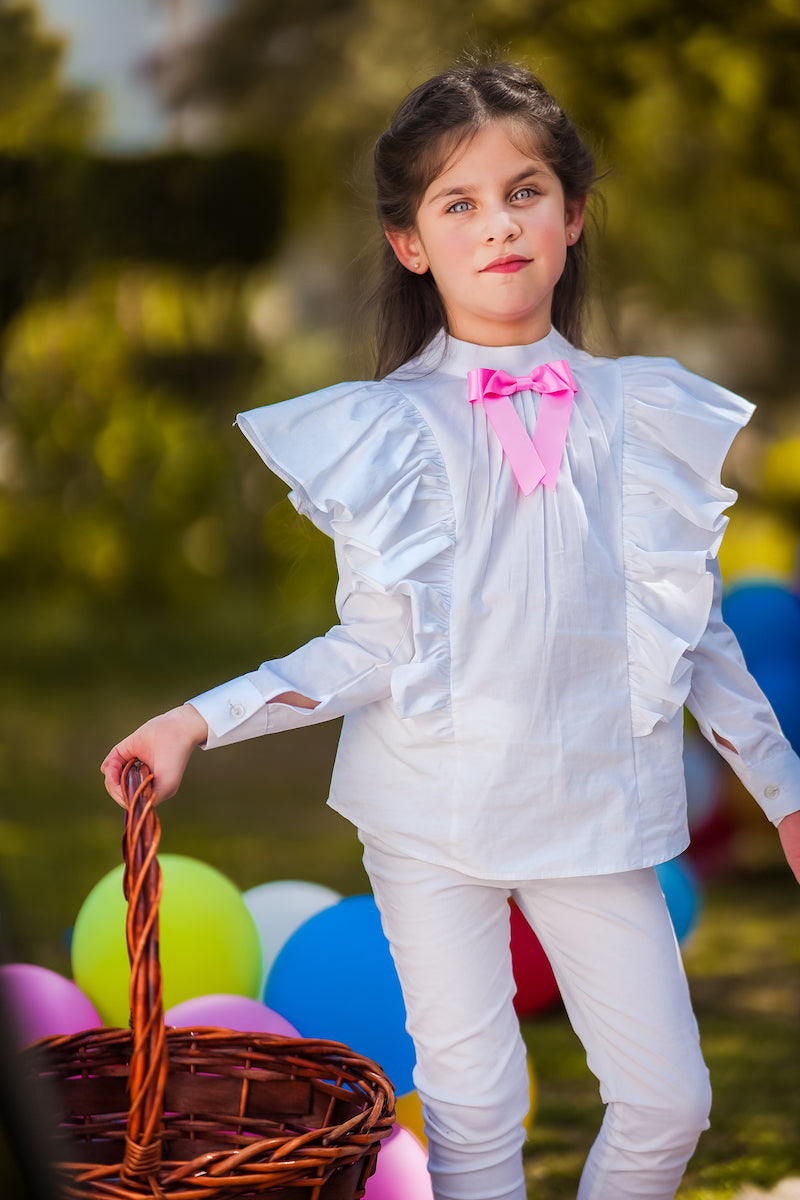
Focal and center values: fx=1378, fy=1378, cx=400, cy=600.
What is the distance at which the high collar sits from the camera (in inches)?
68.4

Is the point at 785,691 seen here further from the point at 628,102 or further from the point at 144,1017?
the point at 144,1017

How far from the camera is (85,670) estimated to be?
7477 millimetres

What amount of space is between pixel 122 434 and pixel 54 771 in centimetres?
304

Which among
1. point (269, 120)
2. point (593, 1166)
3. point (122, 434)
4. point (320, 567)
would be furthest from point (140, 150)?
point (593, 1166)

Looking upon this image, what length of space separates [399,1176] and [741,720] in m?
0.73

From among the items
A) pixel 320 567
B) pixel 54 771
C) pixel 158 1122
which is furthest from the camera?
pixel 320 567

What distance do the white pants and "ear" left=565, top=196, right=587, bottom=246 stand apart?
82 centimetres

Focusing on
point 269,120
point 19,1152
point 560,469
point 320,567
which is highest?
point 269,120

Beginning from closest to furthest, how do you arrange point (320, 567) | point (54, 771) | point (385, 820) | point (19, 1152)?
point (19, 1152)
point (385, 820)
point (54, 771)
point (320, 567)

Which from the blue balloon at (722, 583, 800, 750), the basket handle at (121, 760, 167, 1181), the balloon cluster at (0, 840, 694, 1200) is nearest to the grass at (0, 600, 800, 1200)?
the basket handle at (121, 760, 167, 1181)

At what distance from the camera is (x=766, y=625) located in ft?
12.3

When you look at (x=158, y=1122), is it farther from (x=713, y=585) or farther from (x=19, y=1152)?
(x=713, y=585)

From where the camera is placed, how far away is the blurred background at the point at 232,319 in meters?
4.43

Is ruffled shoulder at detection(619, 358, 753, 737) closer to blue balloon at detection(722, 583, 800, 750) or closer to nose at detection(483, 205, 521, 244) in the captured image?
nose at detection(483, 205, 521, 244)
